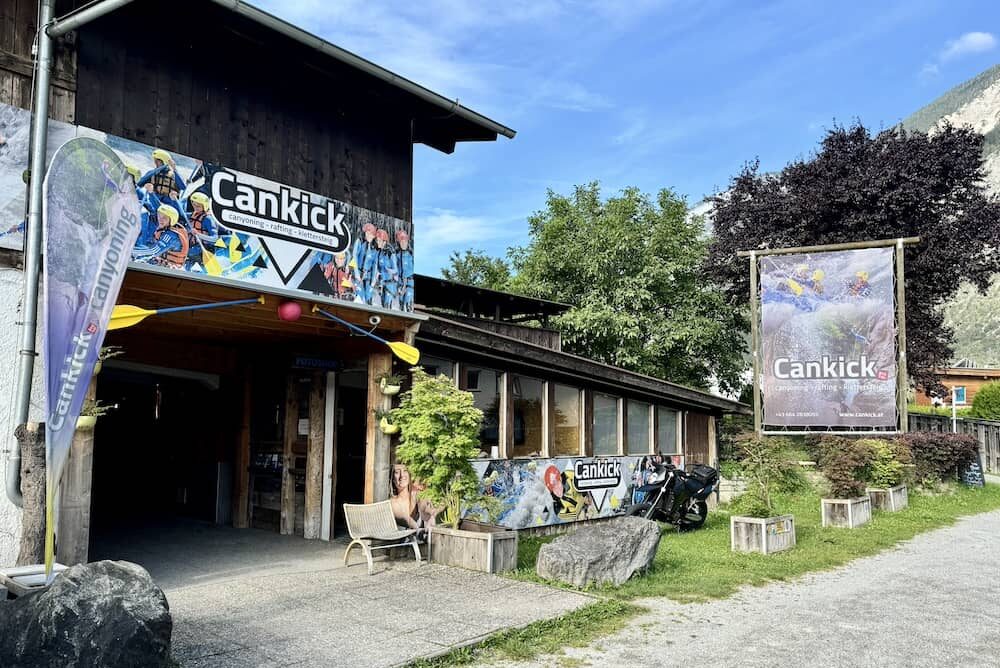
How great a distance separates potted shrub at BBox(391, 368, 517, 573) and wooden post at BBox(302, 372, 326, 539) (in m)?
1.94

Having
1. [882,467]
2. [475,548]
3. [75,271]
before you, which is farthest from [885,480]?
[75,271]

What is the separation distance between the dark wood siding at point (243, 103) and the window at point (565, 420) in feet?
13.2

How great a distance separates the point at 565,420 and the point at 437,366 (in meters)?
2.81

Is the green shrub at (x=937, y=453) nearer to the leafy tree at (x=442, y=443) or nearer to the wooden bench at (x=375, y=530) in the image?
the leafy tree at (x=442, y=443)

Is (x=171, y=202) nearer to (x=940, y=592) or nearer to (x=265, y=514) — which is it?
(x=265, y=514)

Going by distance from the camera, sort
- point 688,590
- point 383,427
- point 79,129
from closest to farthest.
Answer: point 79,129 < point 688,590 < point 383,427

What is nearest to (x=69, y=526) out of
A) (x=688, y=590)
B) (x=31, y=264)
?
(x=31, y=264)

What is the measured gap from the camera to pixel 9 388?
646 cm

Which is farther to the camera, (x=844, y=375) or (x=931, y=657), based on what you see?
(x=844, y=375)

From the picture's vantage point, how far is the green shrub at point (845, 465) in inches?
520

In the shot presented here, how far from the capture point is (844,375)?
1349 cm

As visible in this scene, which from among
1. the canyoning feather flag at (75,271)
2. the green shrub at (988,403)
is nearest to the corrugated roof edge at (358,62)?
the canyoning feather flag at (75,271)

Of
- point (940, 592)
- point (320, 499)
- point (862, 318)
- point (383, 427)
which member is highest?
point (862, 318)

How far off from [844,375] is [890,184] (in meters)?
13.0
